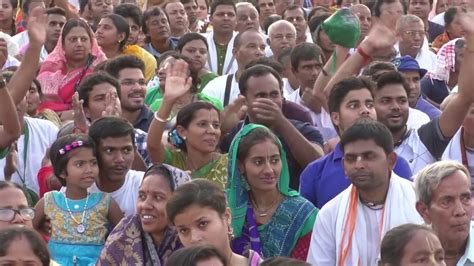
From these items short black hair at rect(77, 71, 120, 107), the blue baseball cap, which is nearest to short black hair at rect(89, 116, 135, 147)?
short black hair at rect(77, 71, 120, 107)

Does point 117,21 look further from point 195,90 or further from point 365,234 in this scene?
point 365,234

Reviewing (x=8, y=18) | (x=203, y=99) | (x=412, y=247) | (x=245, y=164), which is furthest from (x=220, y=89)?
(x=8, y=18)

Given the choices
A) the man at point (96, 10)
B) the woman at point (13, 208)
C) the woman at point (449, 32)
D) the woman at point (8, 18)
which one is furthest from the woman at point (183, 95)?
the man at point (96, 10)

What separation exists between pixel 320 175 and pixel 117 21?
16.0 ft

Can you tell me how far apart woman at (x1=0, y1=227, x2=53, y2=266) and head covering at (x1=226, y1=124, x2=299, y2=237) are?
142 centimetres

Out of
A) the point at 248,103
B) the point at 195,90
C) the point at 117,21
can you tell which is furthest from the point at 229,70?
the point at 248,103

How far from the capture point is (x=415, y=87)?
886 centimetres

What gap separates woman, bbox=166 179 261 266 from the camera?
5.59 metres

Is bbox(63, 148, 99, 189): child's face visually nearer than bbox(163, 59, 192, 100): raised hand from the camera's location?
Yes

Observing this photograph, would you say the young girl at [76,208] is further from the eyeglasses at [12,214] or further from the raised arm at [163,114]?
the eyeglasses at [12,214]

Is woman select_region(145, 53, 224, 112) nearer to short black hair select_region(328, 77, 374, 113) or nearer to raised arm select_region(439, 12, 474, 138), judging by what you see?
short black hair select_region(328, 77, 374, 113)

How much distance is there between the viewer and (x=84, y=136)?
7.04 m

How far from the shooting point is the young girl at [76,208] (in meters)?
6.73

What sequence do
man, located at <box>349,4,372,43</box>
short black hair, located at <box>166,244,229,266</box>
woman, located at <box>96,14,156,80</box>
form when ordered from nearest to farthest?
1. short black hair, located at <box>166,244,229,266</box>
2. woman, located at <box>96,14,156,80</box>
3. man, located at <box>349,4,372,43</box>
